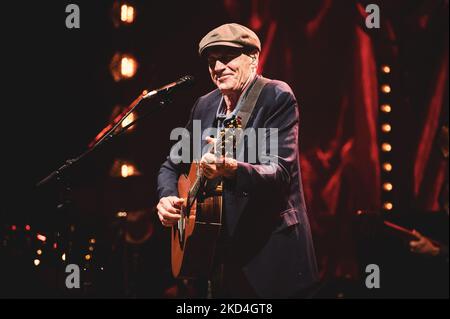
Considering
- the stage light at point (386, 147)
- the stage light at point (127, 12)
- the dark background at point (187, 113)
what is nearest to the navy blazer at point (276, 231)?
the dark background at point (187, 113)

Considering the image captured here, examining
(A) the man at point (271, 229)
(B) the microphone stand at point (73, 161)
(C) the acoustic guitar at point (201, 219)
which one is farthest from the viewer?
(B) the microphone stand at point (73, 161)

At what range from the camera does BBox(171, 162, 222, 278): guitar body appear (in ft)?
8.55

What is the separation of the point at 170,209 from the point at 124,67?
1.74 meters

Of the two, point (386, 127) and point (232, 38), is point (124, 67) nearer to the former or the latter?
point (232, 38)

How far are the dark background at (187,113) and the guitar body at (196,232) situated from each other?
1.11 metres

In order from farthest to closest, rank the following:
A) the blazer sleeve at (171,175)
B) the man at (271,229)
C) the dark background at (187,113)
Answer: the dark background at (187,113), the blazer sleeve at (171,175), the man at (271,229)

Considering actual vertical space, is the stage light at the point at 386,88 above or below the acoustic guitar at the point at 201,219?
above

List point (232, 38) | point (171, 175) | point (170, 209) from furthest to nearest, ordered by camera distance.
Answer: point (171, 175), point (170, 209), point (232, 38)

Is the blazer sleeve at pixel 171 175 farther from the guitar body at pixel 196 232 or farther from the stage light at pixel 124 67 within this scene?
the stage light at pixel 124 67

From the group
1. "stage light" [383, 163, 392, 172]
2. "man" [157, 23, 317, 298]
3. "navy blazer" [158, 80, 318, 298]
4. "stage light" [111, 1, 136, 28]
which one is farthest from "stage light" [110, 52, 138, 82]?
"stage light" [383, 163, 392, 172]

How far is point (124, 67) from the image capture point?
4.35 m

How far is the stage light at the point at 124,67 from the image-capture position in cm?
435

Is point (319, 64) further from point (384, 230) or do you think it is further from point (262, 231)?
point (262, 231)

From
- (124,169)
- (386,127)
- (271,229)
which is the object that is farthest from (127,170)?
(386,127)
